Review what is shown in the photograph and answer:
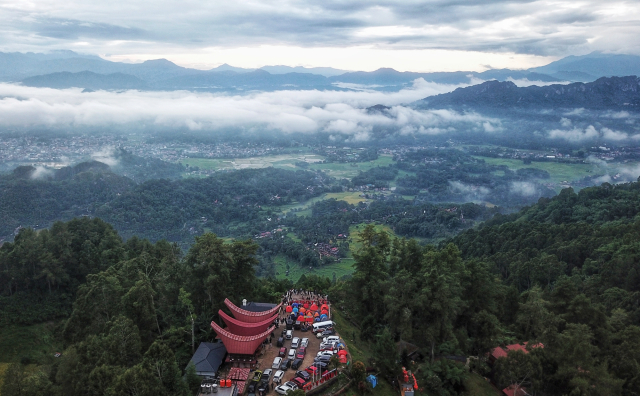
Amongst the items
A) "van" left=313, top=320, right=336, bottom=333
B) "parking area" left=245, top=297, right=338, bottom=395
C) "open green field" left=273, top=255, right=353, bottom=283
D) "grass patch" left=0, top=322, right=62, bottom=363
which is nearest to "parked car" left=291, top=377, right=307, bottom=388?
"parking area" left=245, top=297, right=338, bottom=395

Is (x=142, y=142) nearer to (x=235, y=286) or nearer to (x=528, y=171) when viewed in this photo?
(x=528, y=171)

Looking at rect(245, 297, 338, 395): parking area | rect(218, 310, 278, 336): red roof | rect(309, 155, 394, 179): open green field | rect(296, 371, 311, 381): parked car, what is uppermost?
rect(218, 310, 278, 336): red roof

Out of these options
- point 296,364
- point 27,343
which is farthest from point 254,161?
point 296,364

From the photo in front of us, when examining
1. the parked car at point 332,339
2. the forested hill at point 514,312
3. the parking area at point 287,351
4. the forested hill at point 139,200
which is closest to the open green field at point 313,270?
the forested hill at point 139,200

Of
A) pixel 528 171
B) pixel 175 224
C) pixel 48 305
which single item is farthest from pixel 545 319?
pixel 528 171

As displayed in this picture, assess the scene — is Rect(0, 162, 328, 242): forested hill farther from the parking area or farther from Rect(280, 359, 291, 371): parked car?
Rect(280, 359, 291, 371): parked car

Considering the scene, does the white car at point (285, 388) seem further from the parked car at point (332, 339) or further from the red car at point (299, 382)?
the parked car at point (332, 339)

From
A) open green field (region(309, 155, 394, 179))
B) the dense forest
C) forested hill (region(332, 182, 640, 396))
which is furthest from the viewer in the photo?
open green field (region(309, 155, 394, 179))
